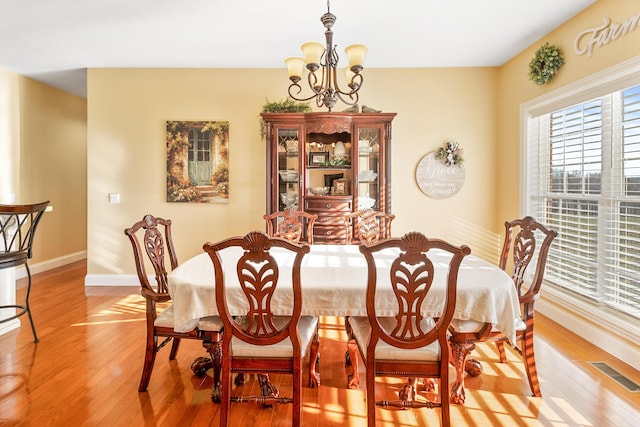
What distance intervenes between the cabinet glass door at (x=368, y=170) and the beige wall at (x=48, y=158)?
4.39 meters

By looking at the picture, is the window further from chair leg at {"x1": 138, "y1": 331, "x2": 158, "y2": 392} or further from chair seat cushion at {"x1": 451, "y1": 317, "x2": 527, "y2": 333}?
chair leg at {"x1": 138, "y1": 331, "x2": 158, "y2": 392}

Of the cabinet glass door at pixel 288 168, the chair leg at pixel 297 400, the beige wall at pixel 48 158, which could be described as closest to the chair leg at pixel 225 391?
the chair leg at pixel 297 400

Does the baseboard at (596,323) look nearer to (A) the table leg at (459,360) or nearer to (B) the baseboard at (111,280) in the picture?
(A) the table leg at (459,360)

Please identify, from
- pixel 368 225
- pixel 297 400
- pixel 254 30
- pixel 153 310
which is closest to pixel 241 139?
pixel 254 30

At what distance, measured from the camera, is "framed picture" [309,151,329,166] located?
4031mm

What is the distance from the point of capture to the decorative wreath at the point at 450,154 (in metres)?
4.37

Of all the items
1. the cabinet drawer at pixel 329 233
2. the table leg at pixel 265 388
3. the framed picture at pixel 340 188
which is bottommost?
the table leg at pixel 265 388

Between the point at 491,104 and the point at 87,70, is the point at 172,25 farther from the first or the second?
the point at 491,104

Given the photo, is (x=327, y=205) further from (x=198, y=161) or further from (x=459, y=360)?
(x=459, y=360)

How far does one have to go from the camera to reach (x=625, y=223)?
2719 mm

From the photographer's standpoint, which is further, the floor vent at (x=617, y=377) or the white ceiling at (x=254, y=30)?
the white ceiling at (x=254, y=30)

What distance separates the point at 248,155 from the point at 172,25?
62.3 inches

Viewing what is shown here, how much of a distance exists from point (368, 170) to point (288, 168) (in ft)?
2.80

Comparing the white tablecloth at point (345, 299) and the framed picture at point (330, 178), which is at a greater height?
the framed picture at point (330, 178)
